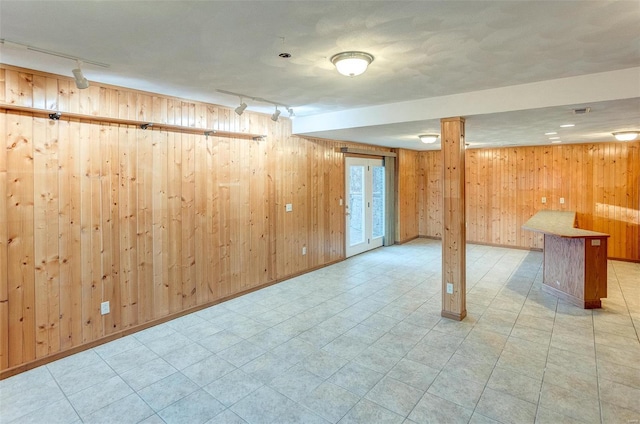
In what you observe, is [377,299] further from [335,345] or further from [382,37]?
[382,37]

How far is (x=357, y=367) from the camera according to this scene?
9.32 feet

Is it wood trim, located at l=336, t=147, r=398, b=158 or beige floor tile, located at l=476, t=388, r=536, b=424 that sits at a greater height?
wood trim, located at l=336, t=147, r=398, b=158

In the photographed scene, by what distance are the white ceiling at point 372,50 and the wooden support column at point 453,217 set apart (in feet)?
0.84

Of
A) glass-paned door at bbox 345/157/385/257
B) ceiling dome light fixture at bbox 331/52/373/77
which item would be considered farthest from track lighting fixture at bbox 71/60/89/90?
glass-paned door at bbox 345/157/385/257

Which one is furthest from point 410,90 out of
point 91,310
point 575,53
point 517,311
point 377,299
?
point 91,310

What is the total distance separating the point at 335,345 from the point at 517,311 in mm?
2359

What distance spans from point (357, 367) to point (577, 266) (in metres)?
3.24

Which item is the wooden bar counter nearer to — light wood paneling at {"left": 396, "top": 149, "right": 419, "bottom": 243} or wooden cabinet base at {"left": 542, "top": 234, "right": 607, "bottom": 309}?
wooden cabinet base at {"left": 542, "top": 234, "right": 607, "bottom": 309}

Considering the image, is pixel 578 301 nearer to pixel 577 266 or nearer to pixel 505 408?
pixel 577 266

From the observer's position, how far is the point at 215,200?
14.1 feet

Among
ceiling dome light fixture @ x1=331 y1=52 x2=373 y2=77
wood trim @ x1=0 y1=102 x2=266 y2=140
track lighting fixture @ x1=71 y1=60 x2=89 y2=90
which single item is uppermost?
ceiling dome light fixture @ x1=331 y1=52 x2=373 y2=77

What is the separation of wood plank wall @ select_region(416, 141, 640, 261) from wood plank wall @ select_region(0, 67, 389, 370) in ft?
16.7

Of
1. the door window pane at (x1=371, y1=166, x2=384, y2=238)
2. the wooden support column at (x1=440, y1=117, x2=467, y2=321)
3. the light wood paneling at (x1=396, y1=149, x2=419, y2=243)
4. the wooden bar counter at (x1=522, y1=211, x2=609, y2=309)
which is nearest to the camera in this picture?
the wooden support column at (x1=440, y1=117, x2=467, y2=321)

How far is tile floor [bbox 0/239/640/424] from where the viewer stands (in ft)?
7.56
